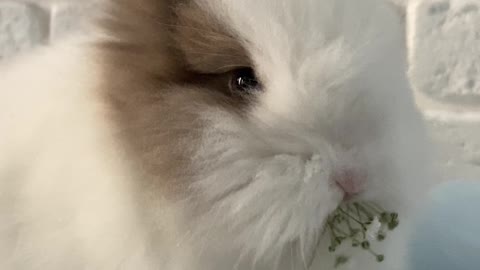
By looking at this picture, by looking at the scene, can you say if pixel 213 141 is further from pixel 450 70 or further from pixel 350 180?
pixel 450 70

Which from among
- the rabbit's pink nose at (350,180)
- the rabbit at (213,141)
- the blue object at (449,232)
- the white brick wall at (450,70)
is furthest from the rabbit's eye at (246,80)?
the white brick wall at (450,70)

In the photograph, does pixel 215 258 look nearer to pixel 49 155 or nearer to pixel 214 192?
pixel 214 192

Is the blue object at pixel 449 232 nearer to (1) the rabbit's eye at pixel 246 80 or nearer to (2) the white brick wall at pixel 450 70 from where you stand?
(2) the white brick wall at pixel 450 70

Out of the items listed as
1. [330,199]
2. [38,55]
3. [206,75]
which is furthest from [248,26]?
[38,55]

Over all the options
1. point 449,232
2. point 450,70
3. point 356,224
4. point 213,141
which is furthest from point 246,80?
point 450,70

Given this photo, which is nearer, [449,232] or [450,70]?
[449,232]

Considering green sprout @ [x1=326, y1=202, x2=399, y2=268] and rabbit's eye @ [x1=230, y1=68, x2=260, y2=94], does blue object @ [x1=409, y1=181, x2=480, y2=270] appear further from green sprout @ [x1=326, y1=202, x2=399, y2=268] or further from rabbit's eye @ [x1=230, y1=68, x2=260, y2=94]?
rabbit's eye @ [x1=230, y1=68, x2=260, y2=94]
